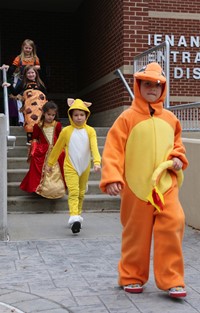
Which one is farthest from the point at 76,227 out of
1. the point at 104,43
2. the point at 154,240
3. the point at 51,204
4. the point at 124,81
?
the point at 104,43

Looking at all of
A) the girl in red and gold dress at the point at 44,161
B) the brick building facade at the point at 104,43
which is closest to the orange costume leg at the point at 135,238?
the girl in red and gold dress at the point at 44,161

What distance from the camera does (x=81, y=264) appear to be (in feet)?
16.8

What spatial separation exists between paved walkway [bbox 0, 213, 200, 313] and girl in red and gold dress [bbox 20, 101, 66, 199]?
1.93 ft

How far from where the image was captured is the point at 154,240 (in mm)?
4129

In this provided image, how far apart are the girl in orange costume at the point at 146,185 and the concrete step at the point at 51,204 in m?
3.69

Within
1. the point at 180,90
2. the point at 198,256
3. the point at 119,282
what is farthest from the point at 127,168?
the point at 180,90

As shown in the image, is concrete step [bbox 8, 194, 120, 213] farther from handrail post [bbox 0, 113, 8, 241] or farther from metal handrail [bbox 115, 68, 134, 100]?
metal handrail [bbox 115, 68, 134, 100]

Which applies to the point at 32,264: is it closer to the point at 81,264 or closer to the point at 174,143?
the point at 81,264

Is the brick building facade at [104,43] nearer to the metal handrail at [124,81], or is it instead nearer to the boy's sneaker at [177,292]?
the metal handrail at [124,81]

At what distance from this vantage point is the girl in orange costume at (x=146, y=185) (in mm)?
4066

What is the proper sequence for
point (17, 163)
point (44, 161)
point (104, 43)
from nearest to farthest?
point (44, 161) < point (17, 163) < point (104, 43)

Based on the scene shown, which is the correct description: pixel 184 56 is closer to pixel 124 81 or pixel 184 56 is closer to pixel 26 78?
pixel 124 81

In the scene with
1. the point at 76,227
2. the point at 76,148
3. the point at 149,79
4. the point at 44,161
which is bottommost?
the point at 76,227

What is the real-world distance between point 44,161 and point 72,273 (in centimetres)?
324
